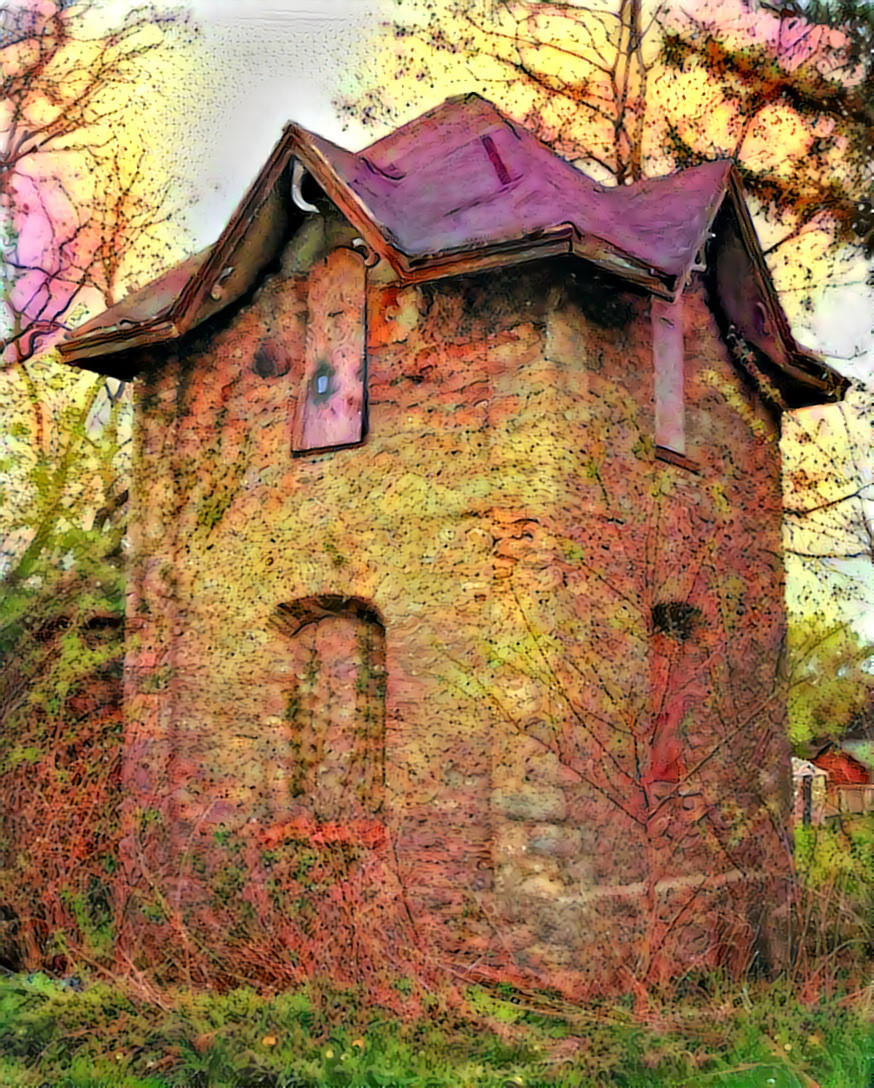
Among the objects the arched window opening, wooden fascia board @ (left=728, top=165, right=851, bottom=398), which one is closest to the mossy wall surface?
the arched window opening

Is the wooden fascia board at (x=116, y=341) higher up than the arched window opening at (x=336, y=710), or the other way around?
the wooden fascia board at (x=116, y=341)

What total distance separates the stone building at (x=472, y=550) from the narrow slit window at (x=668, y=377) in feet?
0.13

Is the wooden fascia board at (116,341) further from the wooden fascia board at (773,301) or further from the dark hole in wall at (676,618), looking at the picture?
the wooden fascia board at (773,301)

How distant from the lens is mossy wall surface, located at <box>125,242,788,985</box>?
749cm

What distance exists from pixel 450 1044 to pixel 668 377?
17.3 feet

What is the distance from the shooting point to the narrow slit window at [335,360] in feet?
28.0

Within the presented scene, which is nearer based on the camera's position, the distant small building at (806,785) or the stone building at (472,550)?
the stone building at (472,550)

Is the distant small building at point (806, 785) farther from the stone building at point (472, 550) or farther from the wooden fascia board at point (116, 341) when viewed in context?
the wooden fascia board at point (116, 341)

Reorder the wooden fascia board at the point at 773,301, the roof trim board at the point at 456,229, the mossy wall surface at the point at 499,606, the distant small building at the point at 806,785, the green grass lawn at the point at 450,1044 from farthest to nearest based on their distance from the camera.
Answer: the distant small building at the point at 806,785 < the wooden fascia board at the point at 773,301 < the roof trim board at the point at 456,229 < the mossy wall surface at the point at 499,606 < the green grass lawn at the point at 450,1044

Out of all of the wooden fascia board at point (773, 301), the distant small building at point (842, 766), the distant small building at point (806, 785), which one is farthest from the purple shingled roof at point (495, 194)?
the distant small building at point (806, 785)

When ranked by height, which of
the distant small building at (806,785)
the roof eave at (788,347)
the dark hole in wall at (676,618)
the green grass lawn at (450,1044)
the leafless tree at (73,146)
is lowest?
the green grass lawn at (450,1044)

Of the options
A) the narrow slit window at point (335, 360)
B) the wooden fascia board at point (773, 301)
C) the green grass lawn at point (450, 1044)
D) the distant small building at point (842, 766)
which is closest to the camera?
the green grass lawn at point (450, 1044)

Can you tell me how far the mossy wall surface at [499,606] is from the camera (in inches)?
295

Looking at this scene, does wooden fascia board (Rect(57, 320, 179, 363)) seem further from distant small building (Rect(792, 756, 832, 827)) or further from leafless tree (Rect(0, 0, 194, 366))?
distant small building (Rect(792, 756, 832, 827))
